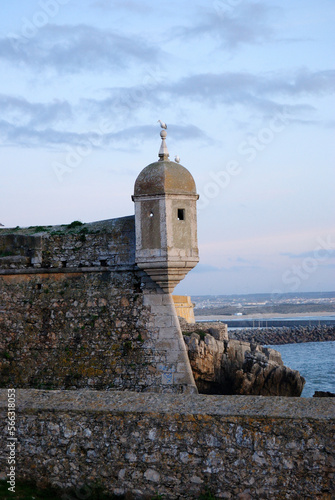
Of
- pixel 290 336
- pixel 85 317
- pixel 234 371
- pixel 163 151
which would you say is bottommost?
pixel 290 336

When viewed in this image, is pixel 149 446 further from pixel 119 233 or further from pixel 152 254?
pixel 119 233

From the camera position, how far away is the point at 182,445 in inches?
236

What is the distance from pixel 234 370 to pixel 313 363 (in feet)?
110

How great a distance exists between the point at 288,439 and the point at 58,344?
7512 mm

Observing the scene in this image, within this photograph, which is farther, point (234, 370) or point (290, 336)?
point (290, 336)

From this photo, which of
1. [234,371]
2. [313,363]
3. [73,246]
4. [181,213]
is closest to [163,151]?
[181,213]

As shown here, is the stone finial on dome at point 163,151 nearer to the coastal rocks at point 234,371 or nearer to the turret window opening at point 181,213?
the turret window opening at point 181,213

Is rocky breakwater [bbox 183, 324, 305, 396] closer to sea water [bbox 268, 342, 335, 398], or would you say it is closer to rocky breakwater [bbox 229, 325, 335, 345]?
sea water [bbox 268, 342, 335, 398]

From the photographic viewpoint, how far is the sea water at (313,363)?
3394cm

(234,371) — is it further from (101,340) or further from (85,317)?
(85,317)

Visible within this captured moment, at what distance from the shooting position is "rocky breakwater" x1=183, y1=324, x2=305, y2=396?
595 inches

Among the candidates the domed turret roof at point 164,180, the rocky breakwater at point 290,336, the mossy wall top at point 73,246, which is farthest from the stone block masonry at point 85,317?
the rocky breakwater at point 290,336

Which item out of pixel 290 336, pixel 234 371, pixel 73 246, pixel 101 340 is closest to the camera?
→ pixel 101 340

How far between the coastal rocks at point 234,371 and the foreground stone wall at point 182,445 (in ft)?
28.1
